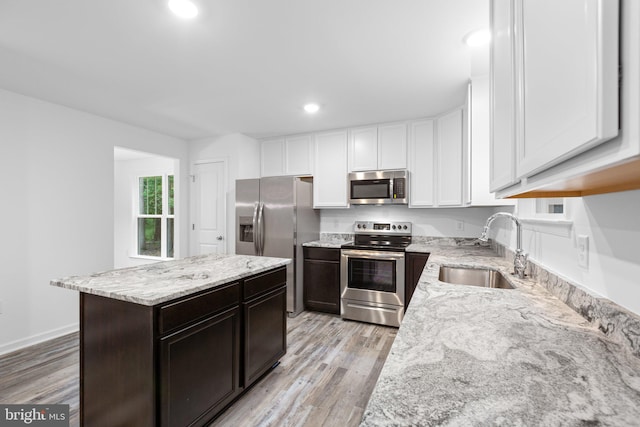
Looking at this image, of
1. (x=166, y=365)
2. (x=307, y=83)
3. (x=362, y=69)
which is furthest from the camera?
(x=307, y=83)

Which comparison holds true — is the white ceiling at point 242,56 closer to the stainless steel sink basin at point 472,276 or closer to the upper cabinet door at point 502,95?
the upper cabinet door at point 502,95

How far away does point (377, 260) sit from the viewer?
3.38 metres

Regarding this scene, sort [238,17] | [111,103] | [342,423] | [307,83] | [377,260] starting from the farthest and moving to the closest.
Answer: [377,260] → [111,103] → [307,83] → [342,423] → [238,17]

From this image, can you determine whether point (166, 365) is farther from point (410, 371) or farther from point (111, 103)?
point (111, 103)

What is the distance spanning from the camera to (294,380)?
2.25m

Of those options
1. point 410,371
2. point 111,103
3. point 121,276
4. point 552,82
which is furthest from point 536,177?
point 111,103

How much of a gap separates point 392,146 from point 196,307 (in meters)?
2.96

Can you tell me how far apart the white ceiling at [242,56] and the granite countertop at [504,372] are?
1.61 m

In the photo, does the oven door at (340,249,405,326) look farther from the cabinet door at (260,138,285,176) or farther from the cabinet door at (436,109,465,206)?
the cabinet door at (260,138,285,176)

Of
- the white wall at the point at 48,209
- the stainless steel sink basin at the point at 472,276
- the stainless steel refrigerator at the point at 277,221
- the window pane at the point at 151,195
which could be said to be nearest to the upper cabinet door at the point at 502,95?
the stainless steel sink basin at the point at 472,276

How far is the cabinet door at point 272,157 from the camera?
4332 millimetres

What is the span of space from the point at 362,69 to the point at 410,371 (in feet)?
7.29

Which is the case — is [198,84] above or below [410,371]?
above

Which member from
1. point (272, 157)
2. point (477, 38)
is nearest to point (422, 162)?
point (477, 38)
